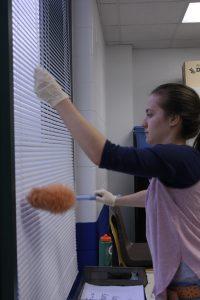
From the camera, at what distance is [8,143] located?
1.08 metres

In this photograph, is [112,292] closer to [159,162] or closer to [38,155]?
[38,155]

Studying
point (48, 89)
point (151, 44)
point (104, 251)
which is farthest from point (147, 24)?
point (48, 89)

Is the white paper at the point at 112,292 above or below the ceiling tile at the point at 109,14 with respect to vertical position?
below

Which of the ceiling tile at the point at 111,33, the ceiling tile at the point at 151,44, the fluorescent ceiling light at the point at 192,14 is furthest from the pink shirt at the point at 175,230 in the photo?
the ceiling tile at the point at 151,44

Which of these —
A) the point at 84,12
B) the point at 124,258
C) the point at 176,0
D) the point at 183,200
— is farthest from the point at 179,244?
the point at 176,0

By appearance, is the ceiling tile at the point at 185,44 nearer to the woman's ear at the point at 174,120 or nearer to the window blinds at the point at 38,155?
the window blinds at the point at 38,155

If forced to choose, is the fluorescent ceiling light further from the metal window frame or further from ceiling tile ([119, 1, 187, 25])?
the metal window frame

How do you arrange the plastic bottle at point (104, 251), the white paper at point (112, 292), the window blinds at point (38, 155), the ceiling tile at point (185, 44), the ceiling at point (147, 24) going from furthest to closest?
the ceiling tile at point (185, 44), the ceiling at point (147, 24), the plastic bottle at point (104, 251), the white paper at point (112, 292), the window blinds at point (38, 155)

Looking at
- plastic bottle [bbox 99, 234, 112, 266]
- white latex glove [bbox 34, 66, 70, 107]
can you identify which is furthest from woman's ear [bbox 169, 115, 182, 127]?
plastic bottle [bbox 99, 234, 112, 266]

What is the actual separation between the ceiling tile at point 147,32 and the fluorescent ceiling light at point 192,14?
0.62 feet

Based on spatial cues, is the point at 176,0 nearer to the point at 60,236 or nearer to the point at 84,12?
the point at 84,12

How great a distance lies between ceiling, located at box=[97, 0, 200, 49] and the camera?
11.0 feet

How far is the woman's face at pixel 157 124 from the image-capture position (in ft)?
4.46

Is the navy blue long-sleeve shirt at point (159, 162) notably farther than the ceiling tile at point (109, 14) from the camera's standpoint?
No
